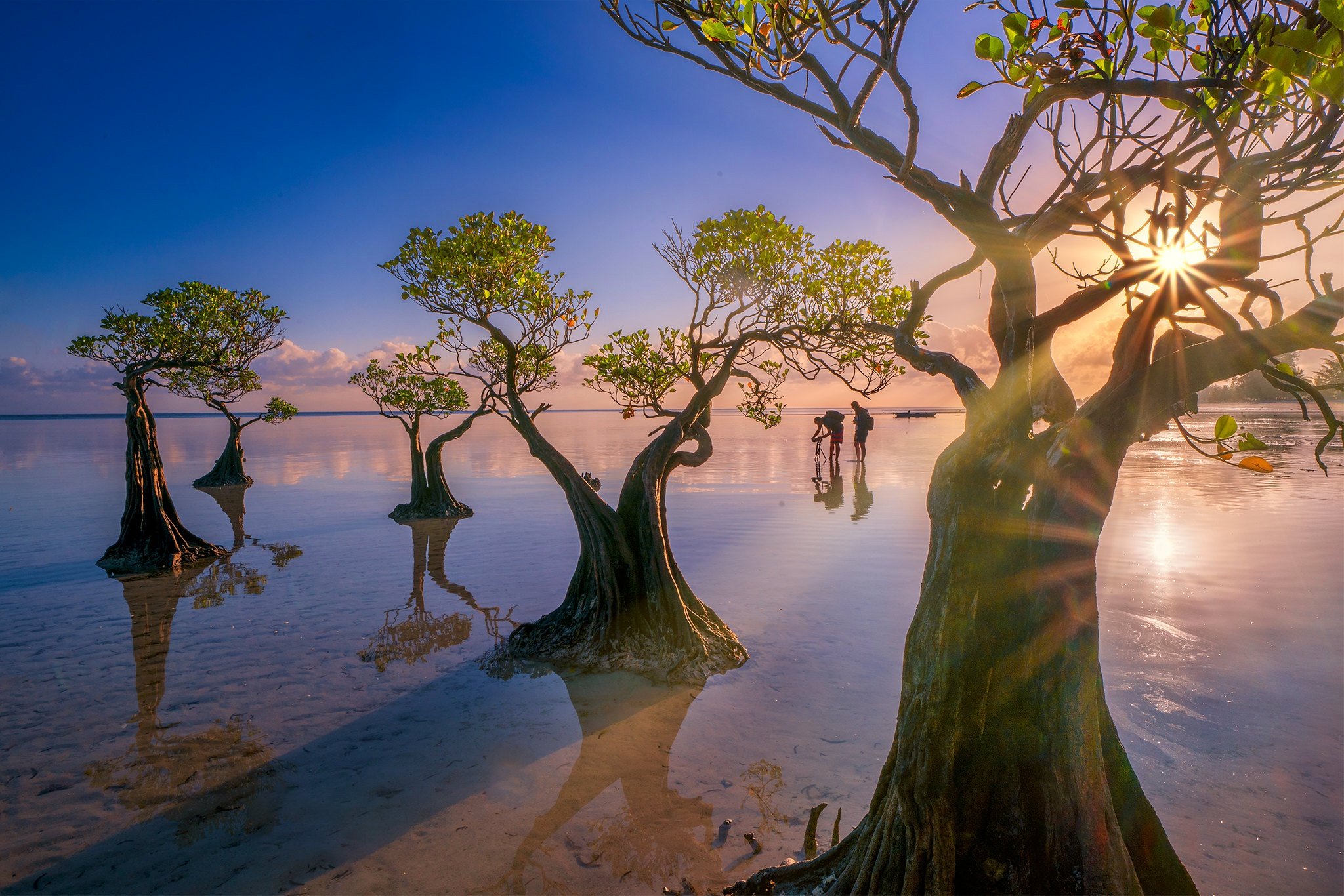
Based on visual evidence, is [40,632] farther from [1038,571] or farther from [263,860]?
[1038,571]

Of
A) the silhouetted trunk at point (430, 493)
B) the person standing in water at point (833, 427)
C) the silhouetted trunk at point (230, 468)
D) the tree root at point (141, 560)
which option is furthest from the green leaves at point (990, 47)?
the silhouetted trunk at point (230, 468)

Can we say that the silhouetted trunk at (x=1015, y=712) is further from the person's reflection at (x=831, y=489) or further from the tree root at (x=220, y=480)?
the tree root at (x=220, y=480)

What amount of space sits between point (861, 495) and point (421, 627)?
16.4 meters

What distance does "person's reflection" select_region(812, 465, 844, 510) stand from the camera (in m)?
22.0

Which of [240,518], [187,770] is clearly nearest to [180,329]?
[240,518]

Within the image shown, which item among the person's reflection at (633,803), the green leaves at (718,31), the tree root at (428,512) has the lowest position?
the person's reflection at (633,803)

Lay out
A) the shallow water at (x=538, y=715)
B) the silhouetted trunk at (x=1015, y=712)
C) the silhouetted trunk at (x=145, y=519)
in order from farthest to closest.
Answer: the silhouetted trunk at (x=145, y=519) < the shallow water at (x=538, y=715) < the silhouetted trunk at (x=1015, y=712)

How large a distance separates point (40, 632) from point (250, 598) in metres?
3.07

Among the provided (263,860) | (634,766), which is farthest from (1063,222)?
(263,860)

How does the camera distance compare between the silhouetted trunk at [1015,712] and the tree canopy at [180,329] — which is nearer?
the silhouetted trunk at [1015,712]

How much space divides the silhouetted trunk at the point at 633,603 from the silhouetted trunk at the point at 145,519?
11.1 meters

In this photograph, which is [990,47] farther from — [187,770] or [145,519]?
[145,519]

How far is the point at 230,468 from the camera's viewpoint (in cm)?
3130

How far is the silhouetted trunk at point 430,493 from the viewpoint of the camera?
70.8 feet
